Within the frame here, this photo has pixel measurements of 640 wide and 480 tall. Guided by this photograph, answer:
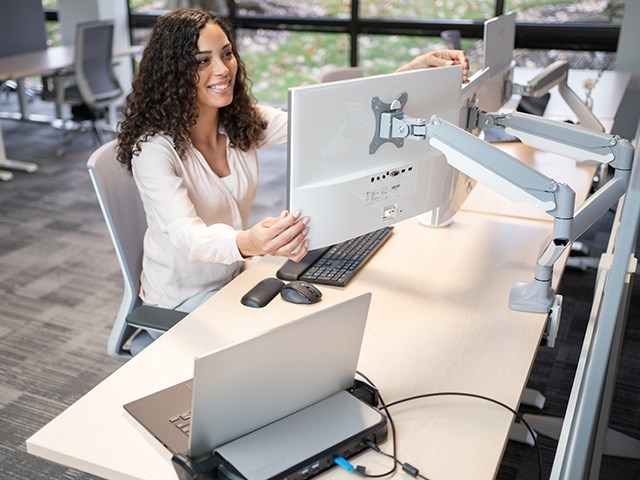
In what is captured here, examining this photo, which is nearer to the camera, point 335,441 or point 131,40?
point 335,441

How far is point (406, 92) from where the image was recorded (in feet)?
4.90

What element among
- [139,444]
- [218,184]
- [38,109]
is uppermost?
[218,184]

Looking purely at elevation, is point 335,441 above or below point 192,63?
below

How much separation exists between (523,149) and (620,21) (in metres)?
2.57

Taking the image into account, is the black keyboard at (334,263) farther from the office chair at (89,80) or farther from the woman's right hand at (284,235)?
the office chair at (89,80)

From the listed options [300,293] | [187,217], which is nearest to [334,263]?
[300,293]

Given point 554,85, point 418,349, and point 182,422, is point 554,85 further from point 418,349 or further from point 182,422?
point 182,422

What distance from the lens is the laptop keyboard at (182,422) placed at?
4.10ft

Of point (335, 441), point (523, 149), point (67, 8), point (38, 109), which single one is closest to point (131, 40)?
point (67, 8)

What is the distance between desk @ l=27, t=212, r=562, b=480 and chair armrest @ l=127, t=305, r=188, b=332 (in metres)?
0.09

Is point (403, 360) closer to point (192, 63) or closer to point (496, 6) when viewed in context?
point (192, 63)

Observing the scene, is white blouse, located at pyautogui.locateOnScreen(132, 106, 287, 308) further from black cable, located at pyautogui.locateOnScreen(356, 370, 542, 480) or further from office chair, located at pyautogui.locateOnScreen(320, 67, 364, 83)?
office chair, located at pyautogui.locateOnScreen(320, 67, 364, 83)

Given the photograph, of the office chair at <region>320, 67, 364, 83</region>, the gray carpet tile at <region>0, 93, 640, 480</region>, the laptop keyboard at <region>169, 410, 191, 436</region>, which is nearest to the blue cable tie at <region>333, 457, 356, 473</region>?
the gray carpet tile at <region>0, 93, 640, 480</region>

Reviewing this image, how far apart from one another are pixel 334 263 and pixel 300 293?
219mm
